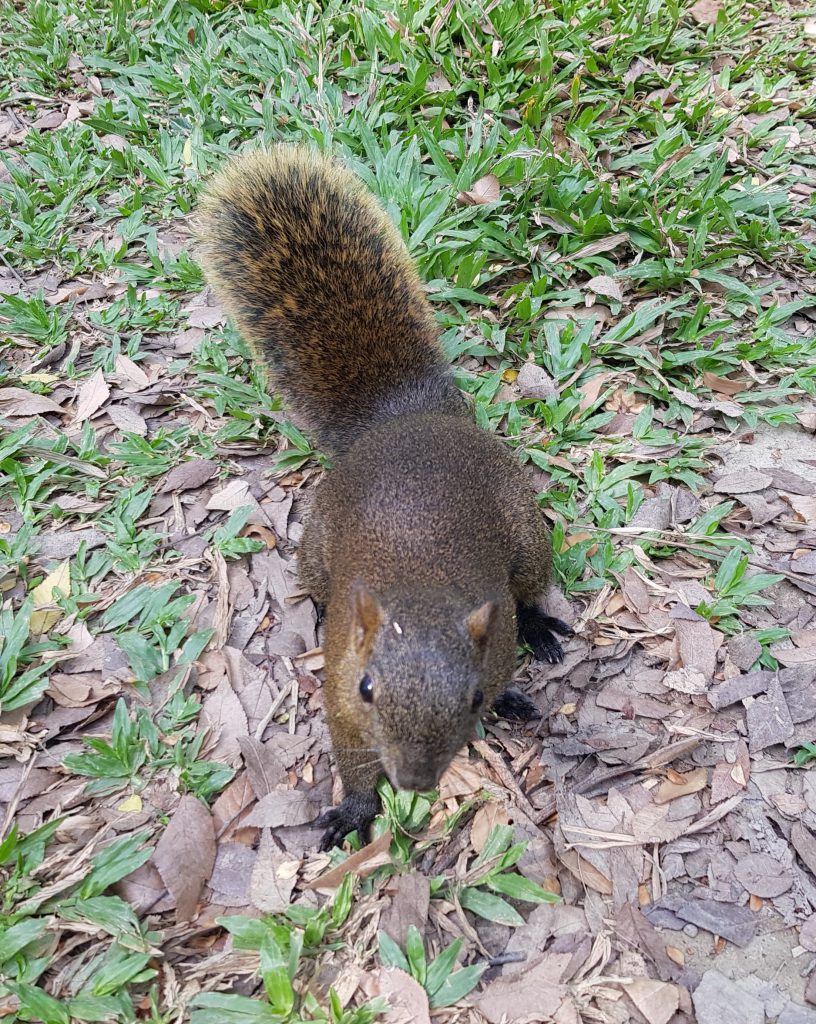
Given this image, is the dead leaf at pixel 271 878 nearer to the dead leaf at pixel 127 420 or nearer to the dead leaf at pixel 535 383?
the dead leaf at pixel 127 420

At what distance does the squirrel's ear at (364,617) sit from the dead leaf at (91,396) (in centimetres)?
214

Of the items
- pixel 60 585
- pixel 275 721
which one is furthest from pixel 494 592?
pixel 60 585

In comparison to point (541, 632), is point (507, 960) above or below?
below

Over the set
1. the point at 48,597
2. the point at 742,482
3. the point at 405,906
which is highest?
the point at 48,597

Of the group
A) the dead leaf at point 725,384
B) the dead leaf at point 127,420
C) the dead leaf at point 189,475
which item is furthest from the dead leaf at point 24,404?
the dead leaf at point 725,384

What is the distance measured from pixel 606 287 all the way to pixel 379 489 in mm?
1949

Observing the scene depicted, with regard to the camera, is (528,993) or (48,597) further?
(48,597)

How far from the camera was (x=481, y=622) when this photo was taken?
7.39 ft

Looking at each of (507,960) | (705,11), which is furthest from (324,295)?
(705,11)

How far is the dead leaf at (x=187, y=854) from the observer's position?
2.33 m

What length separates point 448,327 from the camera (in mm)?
3855

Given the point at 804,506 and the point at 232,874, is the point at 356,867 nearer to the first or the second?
the point at 232,874

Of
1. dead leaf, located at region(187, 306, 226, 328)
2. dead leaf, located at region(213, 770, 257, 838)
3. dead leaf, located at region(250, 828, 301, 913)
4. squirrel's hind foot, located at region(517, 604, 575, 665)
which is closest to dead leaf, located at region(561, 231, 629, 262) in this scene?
dead leaf, located at region(187, 306, 226, 328)

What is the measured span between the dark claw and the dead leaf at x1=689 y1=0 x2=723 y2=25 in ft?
15.1
